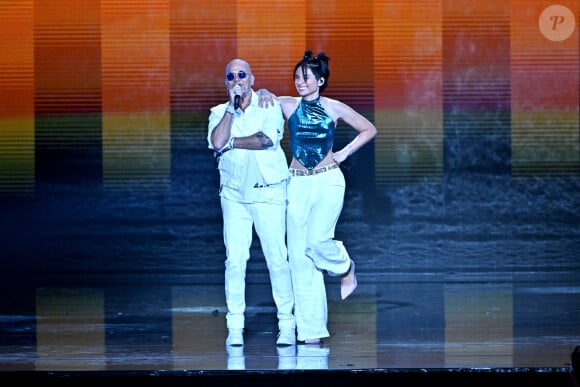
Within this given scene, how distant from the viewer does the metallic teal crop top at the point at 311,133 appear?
4918 millimetres

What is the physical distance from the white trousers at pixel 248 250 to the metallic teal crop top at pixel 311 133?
0.26m

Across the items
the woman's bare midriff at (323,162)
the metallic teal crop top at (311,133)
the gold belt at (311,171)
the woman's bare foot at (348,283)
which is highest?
the metallic teal crop top at (311,133)

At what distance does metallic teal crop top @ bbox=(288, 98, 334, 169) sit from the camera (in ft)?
16.1

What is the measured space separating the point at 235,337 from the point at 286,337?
235 mm

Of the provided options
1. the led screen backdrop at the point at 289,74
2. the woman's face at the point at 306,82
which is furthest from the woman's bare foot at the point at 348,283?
the led screen backdrop at the point at 289,74

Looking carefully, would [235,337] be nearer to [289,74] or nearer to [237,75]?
[237,75]

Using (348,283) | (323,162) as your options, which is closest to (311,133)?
(323,162)

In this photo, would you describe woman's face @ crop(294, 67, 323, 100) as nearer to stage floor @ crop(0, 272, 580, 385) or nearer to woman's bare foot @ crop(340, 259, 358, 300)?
woman's bare foot @ crop(340, 259, 358, 300)

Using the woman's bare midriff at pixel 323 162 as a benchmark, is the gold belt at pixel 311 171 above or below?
below

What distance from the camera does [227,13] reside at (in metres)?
8.19

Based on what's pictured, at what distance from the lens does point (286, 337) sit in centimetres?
480

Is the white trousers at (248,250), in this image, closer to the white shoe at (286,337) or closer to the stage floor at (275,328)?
the white shoe at (286,337)

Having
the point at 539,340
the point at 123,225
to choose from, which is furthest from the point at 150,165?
the point at 539,340

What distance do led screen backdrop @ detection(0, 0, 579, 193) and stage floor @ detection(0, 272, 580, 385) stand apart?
967mm
